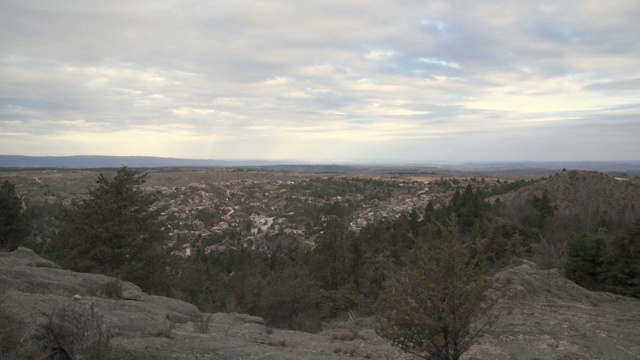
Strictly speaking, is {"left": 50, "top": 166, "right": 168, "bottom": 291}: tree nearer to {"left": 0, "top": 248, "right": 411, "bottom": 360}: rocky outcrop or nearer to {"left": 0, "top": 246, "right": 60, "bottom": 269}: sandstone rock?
{"left": 0, "top": 246, "right": 60, "bottom": 269}: sandstone rock

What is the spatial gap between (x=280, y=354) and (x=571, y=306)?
39.2ft

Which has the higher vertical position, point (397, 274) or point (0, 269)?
point (397, 274)

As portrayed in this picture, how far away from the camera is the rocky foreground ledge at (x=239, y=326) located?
8.09 meters

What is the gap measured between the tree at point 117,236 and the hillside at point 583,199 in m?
30.6

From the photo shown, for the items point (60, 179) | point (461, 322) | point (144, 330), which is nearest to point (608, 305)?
point (461, 322)

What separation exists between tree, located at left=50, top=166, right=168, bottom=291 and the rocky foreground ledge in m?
2.68

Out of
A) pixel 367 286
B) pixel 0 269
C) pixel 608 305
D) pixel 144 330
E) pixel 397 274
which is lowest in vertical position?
pixel 367 286

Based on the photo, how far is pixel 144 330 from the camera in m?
10.0

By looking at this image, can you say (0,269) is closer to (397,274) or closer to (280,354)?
(280,354)

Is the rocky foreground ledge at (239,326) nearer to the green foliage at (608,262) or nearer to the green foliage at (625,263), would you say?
the green foliage at (625,263)

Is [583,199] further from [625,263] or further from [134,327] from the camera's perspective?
[134,327]

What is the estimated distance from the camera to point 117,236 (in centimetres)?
2030

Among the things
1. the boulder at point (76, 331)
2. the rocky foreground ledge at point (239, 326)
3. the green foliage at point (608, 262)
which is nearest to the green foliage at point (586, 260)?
the green foliage at point (608, 262)

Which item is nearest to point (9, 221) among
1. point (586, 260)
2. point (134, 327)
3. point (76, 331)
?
point (134, 327)
